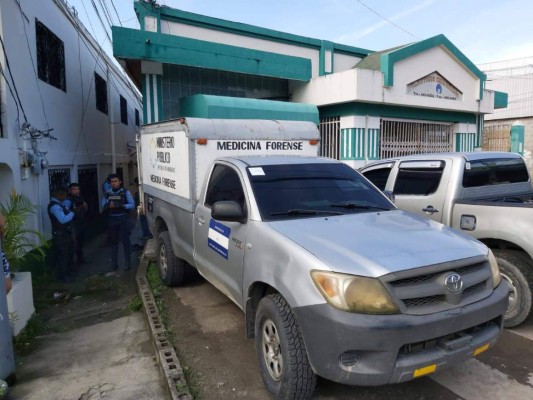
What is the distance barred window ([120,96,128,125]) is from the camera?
57.0 feet

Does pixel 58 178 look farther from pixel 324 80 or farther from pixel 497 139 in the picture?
pixel 497 139

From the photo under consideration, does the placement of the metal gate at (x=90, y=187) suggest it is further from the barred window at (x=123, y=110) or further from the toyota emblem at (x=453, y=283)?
the toyota emblem at (x=453, y=283)

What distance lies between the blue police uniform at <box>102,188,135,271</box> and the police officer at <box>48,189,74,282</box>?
631mm

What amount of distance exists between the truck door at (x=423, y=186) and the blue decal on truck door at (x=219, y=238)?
7.81 ft

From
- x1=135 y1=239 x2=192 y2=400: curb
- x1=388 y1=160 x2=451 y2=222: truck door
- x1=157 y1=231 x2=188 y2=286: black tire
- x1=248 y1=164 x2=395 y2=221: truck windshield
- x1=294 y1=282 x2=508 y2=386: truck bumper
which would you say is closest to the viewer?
x1=294 y1=282 x2=508 y2=386: truck bumper

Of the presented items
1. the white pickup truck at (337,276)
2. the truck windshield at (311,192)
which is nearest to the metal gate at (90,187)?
the white pickup truck at (337,276)

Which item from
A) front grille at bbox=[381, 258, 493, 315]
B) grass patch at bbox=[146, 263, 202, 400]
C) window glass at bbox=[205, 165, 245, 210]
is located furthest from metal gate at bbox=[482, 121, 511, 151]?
front grille at bbox=[381, 258, 493, 315]

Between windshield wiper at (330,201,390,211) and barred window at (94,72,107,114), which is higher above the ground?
barred window at (94,72,107,114)

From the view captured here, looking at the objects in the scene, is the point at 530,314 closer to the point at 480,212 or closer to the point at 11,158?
the point at 480,212

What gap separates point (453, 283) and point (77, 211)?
649cm

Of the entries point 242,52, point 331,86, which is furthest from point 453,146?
point 242,52

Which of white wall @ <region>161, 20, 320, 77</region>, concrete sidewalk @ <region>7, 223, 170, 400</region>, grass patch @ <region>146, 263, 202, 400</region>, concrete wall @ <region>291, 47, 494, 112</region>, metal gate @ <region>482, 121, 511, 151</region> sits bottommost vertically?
concrete sidewalk @ <region>7, 223, 170, 400</region>

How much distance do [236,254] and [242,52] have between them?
6.50 m

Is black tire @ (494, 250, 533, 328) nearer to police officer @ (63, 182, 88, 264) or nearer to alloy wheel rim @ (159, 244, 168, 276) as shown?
alloy wheel rim @ (159, 244, 168, 276)
